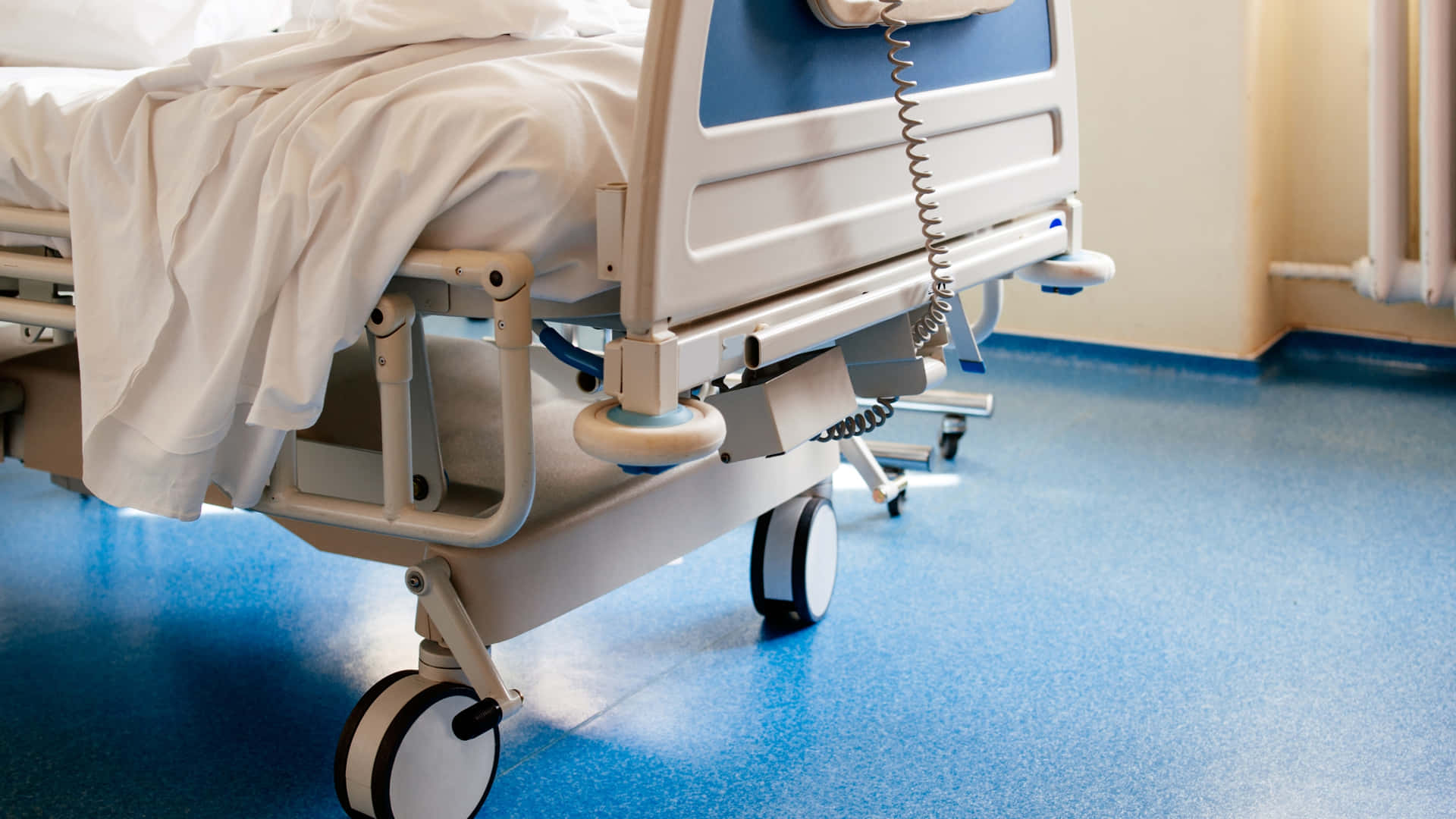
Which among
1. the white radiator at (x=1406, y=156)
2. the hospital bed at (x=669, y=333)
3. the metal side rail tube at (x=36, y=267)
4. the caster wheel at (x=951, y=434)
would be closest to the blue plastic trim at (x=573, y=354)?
the hospital bed at (x=669, y=333)

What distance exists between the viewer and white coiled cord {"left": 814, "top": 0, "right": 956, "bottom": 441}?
1.35 meters

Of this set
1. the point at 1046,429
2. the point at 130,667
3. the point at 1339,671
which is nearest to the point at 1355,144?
the point at 1046,429

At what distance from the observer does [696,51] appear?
1.14 metres

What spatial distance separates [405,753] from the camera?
136 centimetres

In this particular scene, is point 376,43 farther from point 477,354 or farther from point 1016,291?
point 1016,291

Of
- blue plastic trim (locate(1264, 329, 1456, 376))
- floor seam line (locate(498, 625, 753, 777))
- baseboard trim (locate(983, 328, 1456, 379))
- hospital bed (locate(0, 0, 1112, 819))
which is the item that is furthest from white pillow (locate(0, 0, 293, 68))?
blue plastic trim (locate(1264, 329, 1456, 376))

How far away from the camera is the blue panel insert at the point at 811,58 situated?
46.8 inches

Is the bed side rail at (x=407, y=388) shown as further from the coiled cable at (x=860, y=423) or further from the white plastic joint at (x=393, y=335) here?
the coiled cable at (x=860, y=423)

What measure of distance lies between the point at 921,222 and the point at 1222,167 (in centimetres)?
237

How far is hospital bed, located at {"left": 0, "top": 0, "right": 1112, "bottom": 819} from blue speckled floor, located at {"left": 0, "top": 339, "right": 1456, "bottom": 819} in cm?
27

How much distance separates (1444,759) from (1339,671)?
252mm

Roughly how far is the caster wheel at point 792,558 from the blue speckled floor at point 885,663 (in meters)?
0.05

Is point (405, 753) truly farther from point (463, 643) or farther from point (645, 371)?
point (645, 371)

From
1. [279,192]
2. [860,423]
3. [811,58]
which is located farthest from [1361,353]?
[279,192]
